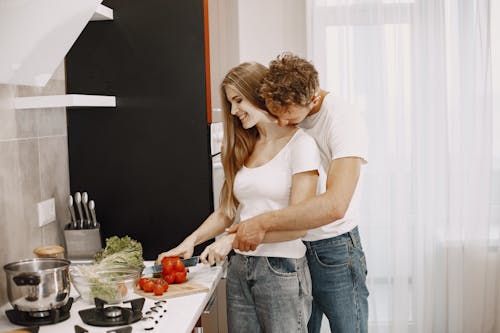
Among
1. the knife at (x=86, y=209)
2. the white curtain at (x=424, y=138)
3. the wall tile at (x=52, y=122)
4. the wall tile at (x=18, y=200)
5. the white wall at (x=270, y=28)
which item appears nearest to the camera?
the wall tile at (x=18, y=200)

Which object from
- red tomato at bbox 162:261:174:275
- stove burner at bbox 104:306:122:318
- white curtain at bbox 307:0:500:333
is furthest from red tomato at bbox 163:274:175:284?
white curtain at bbox 307:0:500:333

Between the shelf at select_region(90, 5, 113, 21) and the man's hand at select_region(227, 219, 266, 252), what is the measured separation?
40.9 inches

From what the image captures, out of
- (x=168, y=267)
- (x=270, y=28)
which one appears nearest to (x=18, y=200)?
(x=168, y=267)

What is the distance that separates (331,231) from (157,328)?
75 cm

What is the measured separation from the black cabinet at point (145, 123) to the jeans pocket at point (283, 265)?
26.3 inches

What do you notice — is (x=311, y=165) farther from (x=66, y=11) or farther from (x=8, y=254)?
(x=8, y=254)

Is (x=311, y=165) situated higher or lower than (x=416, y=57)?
lower

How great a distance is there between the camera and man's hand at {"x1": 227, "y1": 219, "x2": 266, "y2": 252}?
88.9 inches

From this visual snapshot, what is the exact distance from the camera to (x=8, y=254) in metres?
2.38

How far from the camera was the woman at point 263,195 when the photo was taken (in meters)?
2.29

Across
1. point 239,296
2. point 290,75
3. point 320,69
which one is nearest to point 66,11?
point 290,75

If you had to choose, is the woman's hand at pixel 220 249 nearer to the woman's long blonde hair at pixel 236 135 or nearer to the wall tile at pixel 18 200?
the woman's long blonde hair at pixel 236 135

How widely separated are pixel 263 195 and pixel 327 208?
9.1 inches

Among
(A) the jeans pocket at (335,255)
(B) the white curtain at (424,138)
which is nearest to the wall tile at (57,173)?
(A) the jeans pocket at (335,255)
